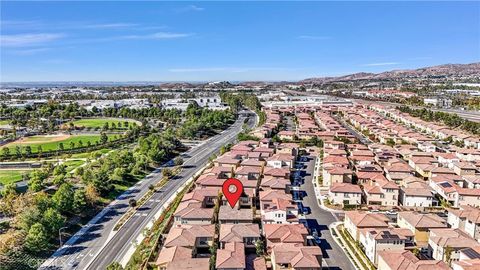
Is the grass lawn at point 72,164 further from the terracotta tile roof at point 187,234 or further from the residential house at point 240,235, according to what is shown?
the residential house at point 240,235

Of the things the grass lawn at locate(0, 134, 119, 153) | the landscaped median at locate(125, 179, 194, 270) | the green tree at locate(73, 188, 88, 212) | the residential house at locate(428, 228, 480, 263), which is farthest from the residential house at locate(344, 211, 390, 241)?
the grass lawn at locate(0, 134, 119, 153)

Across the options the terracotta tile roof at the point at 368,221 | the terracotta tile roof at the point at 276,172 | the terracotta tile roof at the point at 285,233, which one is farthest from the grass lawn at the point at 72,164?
the terracotta tile roof at the point at 368,221

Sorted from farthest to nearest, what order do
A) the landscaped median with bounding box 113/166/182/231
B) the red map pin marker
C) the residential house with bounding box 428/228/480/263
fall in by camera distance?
1. the landscaped median with bounding box 113/166/182/231
2. the red map pin marker
3. the residential house with bounding box 428/228/480/263

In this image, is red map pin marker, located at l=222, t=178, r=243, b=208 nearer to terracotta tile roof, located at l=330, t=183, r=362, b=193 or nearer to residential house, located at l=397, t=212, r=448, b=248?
terracotta tile roof, located at l=330, t=183, r=362, b=193

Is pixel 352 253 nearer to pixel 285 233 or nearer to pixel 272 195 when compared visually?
pixel 285 233

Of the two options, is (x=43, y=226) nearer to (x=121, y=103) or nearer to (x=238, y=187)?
(x=238, y=187)

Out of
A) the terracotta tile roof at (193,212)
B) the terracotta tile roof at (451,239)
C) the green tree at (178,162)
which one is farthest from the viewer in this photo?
the green tree at (178,162)
